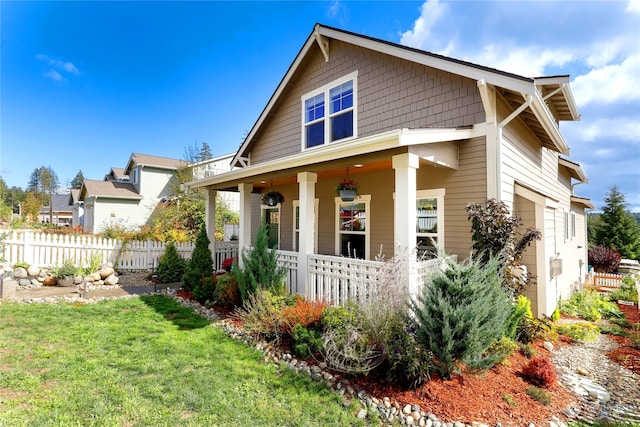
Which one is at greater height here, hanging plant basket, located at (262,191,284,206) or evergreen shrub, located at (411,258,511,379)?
hanging plant basket, located at (262,191,284,206)

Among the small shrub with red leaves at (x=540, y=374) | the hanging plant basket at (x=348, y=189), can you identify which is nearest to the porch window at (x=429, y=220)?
the hanging plant basket at (x=348, y=189)

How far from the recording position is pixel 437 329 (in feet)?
11.4

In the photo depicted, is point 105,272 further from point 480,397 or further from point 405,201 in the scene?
point 480,397

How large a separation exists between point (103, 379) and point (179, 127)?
2616 cm

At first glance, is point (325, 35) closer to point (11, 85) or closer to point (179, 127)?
point (11, 85)

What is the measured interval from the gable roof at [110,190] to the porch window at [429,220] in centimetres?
2319

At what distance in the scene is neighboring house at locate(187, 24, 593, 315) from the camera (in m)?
5.52

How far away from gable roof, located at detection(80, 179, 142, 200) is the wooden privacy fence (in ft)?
39.2

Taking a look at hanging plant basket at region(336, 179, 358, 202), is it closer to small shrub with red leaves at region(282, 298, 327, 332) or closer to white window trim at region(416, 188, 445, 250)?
white window trim at region(416, 188, 445, 250)

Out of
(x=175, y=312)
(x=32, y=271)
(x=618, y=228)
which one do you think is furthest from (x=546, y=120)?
(x=618, y=228)

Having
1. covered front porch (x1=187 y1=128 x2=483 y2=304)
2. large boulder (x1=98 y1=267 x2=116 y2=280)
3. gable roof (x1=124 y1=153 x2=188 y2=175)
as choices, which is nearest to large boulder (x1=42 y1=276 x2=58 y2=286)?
large boulder (x1=98 y1=267 x2=116 y2=280)

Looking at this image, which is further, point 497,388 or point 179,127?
point 179,127

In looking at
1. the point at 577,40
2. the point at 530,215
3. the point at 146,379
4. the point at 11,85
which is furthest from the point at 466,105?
the point at 11,85

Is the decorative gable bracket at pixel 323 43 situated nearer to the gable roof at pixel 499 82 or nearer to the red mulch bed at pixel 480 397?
the gable roof at pixel 499 82
